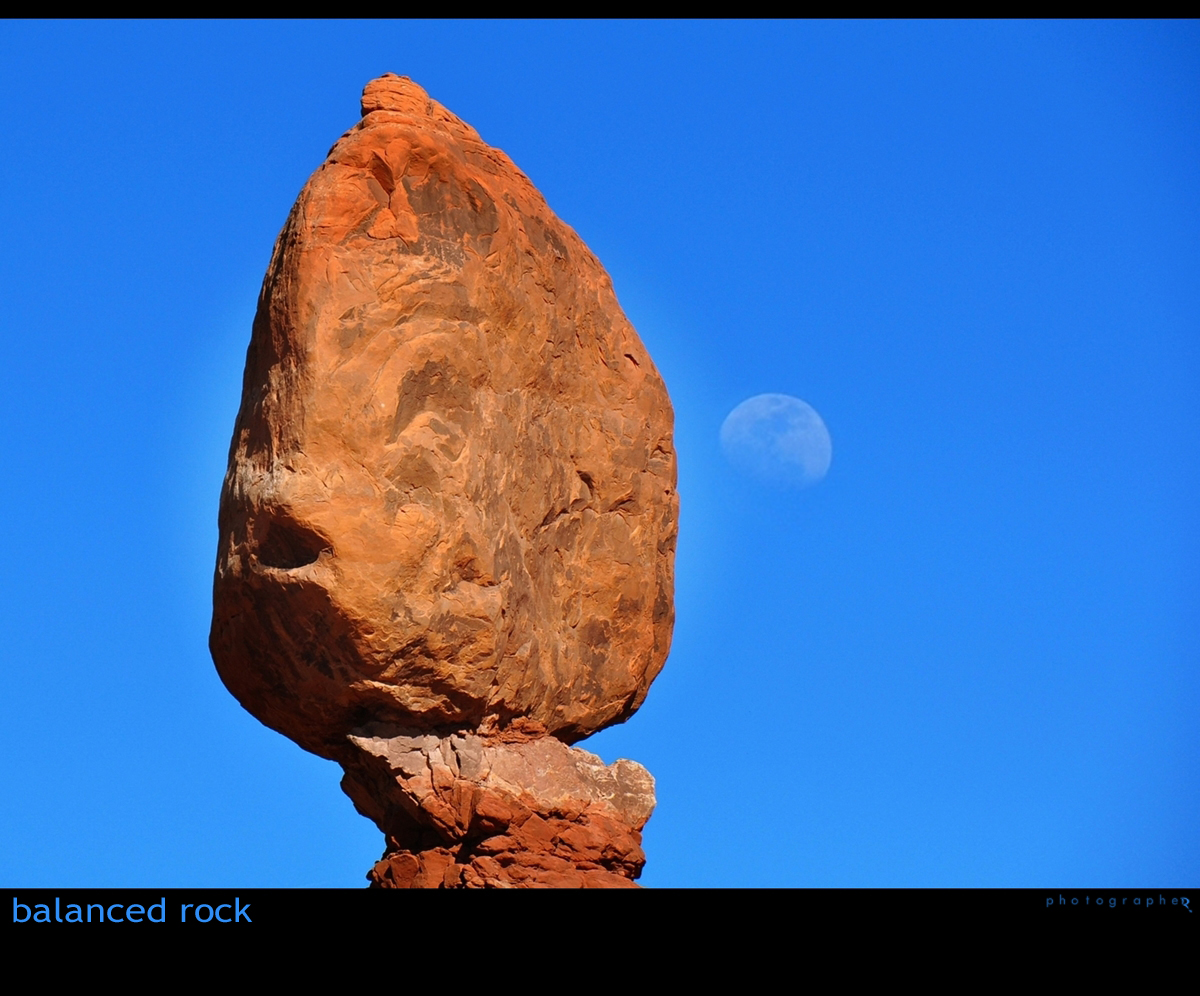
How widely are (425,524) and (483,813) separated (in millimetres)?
1523

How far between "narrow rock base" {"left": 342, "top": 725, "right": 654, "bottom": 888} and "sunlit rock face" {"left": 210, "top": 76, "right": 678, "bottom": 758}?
0.15 m

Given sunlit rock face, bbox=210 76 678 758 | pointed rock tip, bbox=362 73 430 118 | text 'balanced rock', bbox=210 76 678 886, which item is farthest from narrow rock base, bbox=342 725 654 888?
pointed rock tip, bbox=362 73 430 118

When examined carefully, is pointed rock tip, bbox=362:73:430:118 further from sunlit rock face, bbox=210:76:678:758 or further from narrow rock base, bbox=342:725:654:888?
narrow rock base, bbox=342:725:654:888

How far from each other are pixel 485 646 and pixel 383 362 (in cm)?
152

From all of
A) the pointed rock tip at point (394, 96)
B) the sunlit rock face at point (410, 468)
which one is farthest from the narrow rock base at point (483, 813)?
the pointed rock tip at point (394, 96)

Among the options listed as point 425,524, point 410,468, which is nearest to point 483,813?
point 425,524

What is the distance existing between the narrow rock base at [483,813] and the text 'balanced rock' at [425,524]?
1cm

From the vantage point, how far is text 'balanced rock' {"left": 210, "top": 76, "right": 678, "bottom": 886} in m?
8.96

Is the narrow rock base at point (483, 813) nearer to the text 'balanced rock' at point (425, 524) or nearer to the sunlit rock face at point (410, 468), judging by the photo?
the text 'balanced rock' at point (425, 524)

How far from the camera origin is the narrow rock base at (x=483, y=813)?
30.8 feet

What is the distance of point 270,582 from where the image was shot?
9.00 m

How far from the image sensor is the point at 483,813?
9406 millimetres
